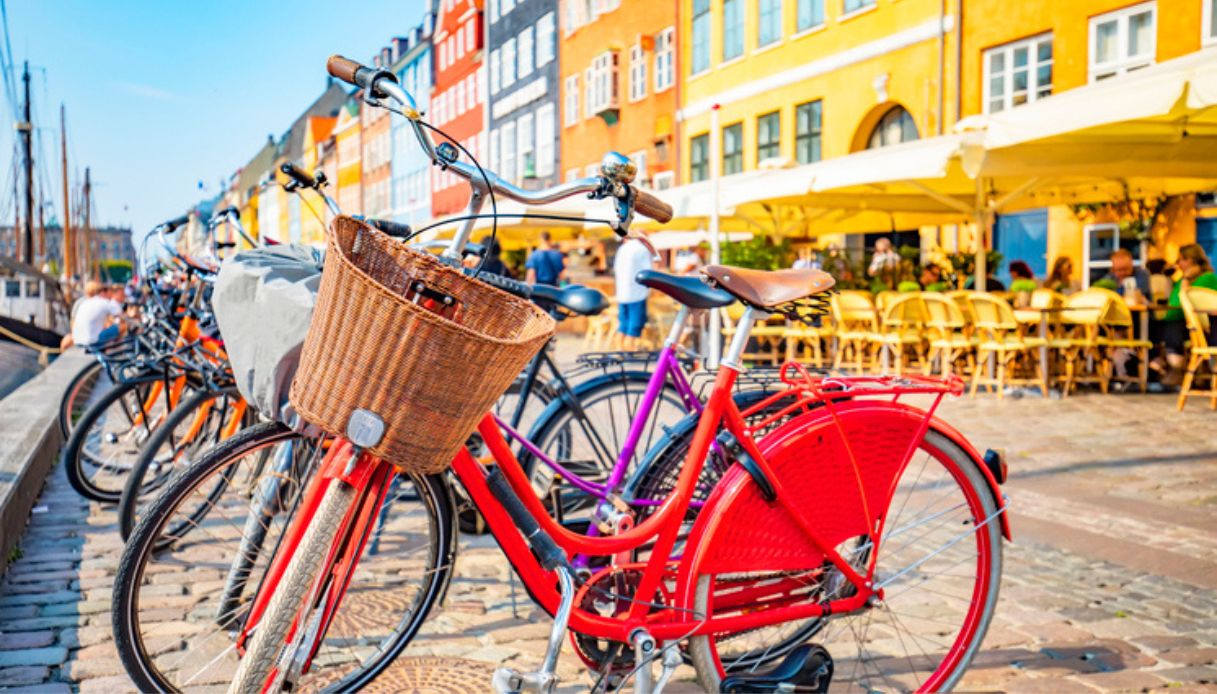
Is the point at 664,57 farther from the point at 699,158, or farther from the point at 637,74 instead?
the point at 699,158

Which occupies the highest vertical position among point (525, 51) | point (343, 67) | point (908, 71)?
point (908, 71)

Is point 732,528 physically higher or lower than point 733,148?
lower

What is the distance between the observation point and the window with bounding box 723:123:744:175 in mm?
24172

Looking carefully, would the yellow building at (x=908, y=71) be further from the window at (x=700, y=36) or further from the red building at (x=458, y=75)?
the red building at (x=458, y=75)

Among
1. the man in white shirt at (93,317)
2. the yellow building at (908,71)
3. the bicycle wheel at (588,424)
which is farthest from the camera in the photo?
the yellow building at (908,71)

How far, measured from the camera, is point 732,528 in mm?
2709

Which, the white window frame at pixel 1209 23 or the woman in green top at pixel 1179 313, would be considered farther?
the white window frame at pixel 1209 23

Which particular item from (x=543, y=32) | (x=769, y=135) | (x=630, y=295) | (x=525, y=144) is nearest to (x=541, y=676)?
(x=543, y=32)

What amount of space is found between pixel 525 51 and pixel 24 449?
3.62 meters

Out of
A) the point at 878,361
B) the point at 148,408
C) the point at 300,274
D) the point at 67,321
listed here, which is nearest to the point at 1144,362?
the point at 878,361

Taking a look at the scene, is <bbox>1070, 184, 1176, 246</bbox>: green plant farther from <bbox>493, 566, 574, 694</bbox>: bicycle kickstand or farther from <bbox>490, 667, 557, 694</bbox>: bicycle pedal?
<bbox>490, 667, 557, 694</bbox>: bicycle pedal

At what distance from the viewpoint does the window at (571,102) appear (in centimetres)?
2669

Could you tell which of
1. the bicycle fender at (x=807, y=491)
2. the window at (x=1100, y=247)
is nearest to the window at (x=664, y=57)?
the window at (x=1100, y=247)

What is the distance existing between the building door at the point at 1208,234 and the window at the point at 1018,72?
9.51 feet
